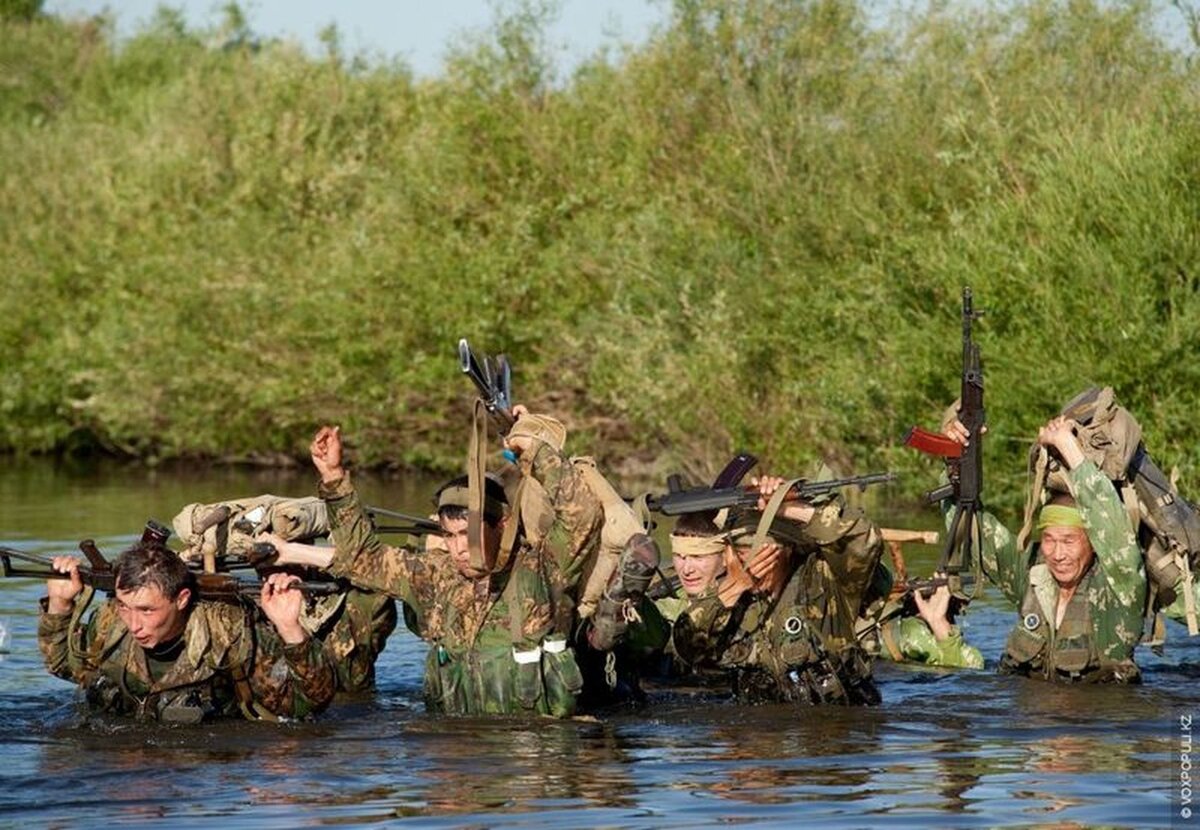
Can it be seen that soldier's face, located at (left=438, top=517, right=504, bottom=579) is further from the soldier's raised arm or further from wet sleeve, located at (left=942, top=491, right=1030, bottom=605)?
wet sleeve, located at (left=942, top=491, right=1030, bottom=605)

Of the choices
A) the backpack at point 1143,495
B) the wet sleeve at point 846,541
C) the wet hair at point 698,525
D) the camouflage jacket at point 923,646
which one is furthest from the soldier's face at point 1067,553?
the wet hair at point 698,525

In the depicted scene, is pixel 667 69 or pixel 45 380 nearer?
pixel 667 69

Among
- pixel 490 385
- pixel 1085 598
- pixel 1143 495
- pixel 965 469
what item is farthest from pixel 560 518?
pixel 1143 495

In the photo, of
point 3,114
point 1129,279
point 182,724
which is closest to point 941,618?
point 182,724

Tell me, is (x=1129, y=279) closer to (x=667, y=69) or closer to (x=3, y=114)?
(x=667, y=69)

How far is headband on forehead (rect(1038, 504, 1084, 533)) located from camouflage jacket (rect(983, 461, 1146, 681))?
6.7 inches

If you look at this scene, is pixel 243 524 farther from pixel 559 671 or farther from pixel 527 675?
pixel 559 671

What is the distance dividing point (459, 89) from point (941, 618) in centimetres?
2642

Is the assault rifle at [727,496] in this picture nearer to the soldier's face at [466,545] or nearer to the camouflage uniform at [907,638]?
the soldier's face at [466,545]

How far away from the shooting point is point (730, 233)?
33.8 meters

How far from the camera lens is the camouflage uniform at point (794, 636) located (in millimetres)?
14242

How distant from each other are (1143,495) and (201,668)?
6.06 metres

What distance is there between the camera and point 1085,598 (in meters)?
15.1

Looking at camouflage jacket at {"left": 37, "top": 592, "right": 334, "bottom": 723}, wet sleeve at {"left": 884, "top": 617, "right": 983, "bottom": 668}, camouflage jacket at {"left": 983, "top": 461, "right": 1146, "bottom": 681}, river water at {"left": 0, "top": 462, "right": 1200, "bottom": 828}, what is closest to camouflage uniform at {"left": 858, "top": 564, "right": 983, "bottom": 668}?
wet sleeve at {"left": 884, "top": 617, "right": 983, "bottom": 668}
